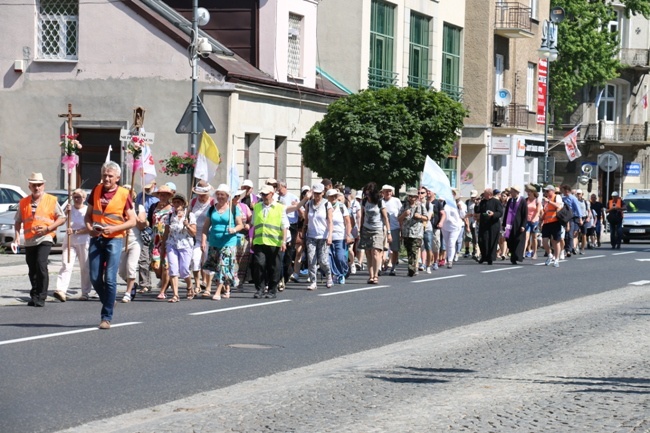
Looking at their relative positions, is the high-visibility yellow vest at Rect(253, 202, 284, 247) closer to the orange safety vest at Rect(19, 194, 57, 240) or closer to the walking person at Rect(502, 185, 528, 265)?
the orange safety vest at Rect(19, 194, 57, 240)

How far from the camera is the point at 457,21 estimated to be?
156 ft

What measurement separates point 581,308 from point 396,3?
82.0ft

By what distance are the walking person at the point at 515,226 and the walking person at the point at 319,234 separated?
9.01 m

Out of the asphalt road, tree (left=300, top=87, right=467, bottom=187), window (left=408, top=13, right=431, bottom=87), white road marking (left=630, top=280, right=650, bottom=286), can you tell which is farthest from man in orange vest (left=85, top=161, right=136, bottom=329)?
window (left=408, top=13, right=431, bottom=87)

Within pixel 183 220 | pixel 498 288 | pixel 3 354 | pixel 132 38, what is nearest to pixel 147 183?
pixel 183 220

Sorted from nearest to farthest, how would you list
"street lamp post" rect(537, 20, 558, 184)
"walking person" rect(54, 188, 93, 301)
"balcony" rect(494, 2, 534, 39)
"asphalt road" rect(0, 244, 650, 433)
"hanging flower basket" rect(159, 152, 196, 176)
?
1. "asphalt road" rect(0, 244, 650, 433)
2. "walking person" rect(54, 188, 93, 301)
3. "hanging flower basket" rect(159, 152, 196, 176)
4. "street lamp post" rect(537, 20, 558, 184)
5. "balcony" rect(494, 2, 534, 39)

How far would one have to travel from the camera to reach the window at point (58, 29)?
34281 millimetres

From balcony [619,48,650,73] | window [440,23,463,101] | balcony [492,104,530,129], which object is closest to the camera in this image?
window [440,23,463,101]

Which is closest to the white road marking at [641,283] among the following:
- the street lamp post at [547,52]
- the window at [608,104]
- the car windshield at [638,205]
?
the street lamp post at [547,52]

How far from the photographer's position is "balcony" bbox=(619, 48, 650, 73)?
225 ft

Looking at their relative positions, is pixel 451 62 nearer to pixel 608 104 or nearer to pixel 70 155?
pixel 70 155

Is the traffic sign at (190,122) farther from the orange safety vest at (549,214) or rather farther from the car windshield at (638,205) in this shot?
the car windshield at (638,205)

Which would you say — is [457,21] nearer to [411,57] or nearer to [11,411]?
[411,57]

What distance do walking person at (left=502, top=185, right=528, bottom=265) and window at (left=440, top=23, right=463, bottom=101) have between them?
16.2 metres
